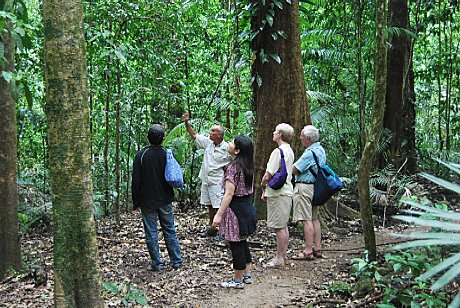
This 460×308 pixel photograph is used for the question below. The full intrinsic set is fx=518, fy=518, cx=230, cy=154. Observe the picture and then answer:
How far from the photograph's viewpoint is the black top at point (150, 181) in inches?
248

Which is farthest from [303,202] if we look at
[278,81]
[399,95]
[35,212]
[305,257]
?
[399,95]

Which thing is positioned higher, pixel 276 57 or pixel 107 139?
pixel 276 57

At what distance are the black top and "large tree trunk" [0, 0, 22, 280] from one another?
143 centimetres

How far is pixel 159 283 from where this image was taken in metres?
5.86

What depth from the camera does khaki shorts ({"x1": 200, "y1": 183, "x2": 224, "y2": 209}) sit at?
24.6 feet

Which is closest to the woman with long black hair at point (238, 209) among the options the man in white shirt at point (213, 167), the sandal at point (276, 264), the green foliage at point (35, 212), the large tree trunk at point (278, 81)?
the sandal at point (276, 264)

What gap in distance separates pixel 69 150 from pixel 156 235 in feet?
9.31

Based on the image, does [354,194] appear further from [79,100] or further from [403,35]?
[79,100]

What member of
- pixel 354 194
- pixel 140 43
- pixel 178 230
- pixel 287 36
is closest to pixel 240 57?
pixel 287 36

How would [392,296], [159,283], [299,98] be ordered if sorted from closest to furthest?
[392,296] < [159,283] < [299,98]

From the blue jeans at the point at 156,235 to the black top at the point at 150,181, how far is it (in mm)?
104

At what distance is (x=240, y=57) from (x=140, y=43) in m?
1.69

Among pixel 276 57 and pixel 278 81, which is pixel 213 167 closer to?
pixel 278 81

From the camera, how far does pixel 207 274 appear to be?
6.09 m
